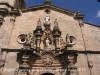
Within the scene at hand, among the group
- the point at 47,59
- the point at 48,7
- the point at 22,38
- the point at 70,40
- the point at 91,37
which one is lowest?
the point at 47,59

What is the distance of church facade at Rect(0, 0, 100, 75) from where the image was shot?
34.2 feet

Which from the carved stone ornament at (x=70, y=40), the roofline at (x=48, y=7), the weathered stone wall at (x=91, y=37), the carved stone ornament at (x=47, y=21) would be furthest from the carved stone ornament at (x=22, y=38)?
the weathered stone wall at (x=91, y=37)

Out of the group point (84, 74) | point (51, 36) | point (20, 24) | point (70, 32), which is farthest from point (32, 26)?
point (84, 74)

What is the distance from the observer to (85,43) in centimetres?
1187

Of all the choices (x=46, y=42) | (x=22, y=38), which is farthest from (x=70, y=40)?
(x=22, y=38)

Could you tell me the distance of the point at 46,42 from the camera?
11.6 meters

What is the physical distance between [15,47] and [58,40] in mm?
3127

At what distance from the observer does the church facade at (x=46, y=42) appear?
10422 mm

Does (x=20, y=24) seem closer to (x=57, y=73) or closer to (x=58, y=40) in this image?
(x=58, y=40)

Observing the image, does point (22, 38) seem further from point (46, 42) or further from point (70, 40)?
point (70, 40)

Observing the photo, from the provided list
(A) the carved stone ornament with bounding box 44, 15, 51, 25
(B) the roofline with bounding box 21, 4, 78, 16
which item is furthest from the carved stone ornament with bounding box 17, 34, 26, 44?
(B) the roofline with bounding box 21, 4, 78, 16

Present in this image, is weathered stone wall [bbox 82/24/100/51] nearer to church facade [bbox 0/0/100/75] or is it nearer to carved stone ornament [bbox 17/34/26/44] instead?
church facade [bbox 0/0/100/75]

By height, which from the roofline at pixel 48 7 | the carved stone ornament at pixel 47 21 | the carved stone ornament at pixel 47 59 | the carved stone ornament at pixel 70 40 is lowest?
the carved stone ornament at pixel 47 59

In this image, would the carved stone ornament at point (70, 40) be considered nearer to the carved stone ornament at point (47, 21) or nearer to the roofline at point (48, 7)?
the carved stone ornament at point (47, 21)
